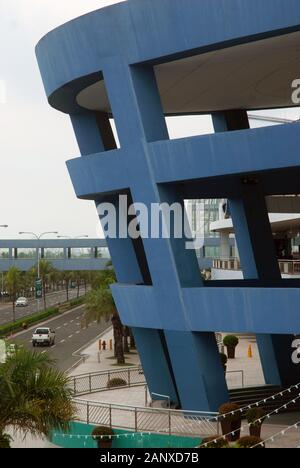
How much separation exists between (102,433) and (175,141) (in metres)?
8.80

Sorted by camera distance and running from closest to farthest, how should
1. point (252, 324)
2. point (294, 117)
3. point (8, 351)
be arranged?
point (8, 351)
point (252, 324)
point (294, 117)

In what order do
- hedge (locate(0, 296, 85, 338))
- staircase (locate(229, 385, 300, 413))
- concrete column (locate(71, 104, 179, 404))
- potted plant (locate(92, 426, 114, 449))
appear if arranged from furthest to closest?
hedge (locate(0, 296, 85, 338)), concrete column (locate(71, 104, 179, 404)), staircase (locate(229, 385, 300, 413)), potted plant (locate(92, 426, 114, 449))

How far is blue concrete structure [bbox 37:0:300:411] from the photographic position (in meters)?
22.0

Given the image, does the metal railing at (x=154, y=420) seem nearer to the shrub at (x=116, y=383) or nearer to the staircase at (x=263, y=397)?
the staircase at (x=263, y=397)

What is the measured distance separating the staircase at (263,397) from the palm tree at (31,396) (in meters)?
12.7

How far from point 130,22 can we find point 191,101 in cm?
786

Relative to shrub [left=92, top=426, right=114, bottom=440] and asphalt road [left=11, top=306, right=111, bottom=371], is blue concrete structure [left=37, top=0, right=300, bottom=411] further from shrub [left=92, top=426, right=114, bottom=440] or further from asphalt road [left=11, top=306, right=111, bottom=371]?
asphalt road [left=11, top=306, right=111, bottom=371]

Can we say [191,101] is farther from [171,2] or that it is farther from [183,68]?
[171,2]

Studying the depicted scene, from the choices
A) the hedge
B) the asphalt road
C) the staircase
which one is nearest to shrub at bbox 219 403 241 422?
the staircase

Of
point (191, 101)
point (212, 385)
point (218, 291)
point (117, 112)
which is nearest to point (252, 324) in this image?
point (218, 291)

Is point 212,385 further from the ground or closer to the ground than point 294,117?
closer to the ground

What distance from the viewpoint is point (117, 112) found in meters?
24.7

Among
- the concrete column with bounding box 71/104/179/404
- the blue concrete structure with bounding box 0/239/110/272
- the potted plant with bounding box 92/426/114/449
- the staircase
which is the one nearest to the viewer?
the potted plant with bounding box 92/426/114/449

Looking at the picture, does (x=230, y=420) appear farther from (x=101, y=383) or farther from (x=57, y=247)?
(x=57, y=247)
